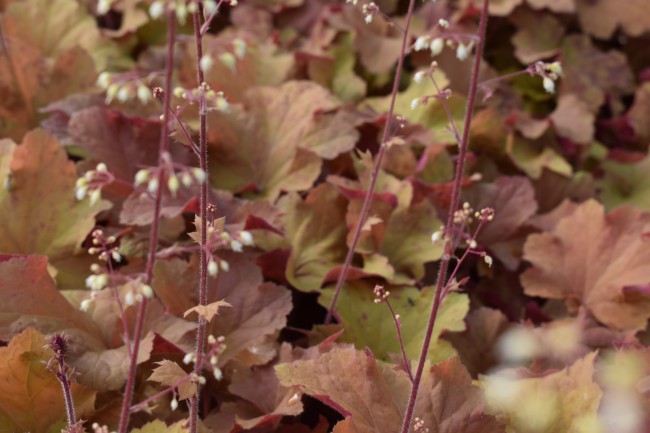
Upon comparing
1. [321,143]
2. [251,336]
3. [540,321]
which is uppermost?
[321,143]

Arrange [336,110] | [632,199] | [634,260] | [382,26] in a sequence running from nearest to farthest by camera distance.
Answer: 1. [634,260]
2. [336,110]
3. [632,199]
4. [382,26]

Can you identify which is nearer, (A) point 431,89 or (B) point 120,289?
(B) point 120,289

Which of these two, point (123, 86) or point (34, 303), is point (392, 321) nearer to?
point (34, 303)

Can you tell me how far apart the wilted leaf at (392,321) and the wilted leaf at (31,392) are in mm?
675

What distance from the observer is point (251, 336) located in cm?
180

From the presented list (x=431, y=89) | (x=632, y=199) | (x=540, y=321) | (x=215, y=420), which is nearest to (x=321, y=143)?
(x=431, y=89)

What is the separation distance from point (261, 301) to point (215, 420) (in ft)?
1.00

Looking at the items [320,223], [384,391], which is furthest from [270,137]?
[384,391]

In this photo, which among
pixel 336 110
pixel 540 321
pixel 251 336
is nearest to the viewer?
pixel 251 336

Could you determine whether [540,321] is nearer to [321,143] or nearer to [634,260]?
[634,260]

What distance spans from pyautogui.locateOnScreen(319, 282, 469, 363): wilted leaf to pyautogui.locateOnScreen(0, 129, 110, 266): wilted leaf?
700mm

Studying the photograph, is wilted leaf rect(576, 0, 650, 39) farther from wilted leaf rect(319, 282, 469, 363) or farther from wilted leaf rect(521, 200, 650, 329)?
wilted leaf rect(319, 282, 469, 363)

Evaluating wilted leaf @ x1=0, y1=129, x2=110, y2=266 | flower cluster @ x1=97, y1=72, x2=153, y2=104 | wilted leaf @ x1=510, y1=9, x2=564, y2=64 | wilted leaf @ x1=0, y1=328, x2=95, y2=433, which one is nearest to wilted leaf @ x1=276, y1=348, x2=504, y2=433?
wilted leaf @ x1=0, y1=328, x2=95, y2=433

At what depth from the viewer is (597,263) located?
2205mm
